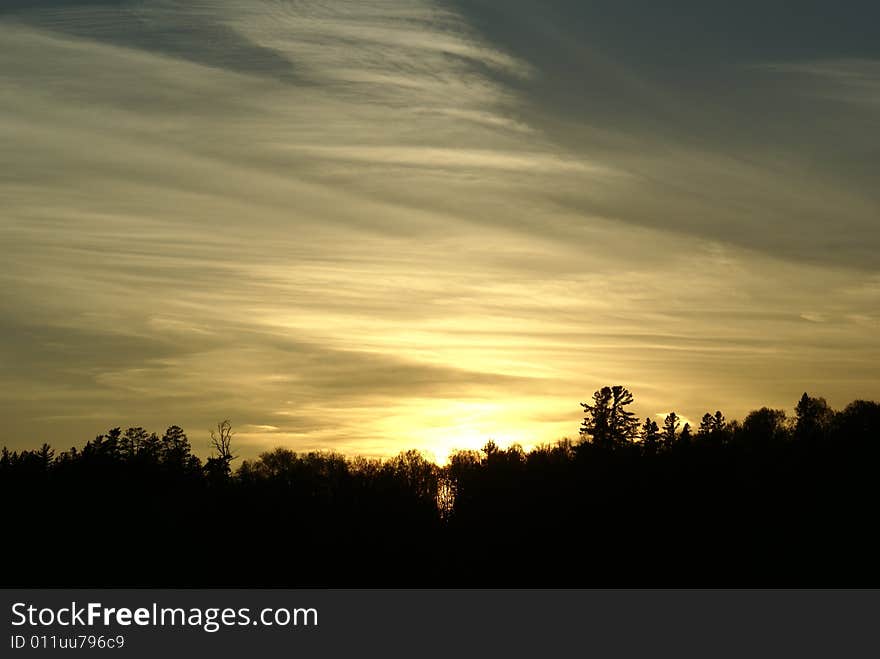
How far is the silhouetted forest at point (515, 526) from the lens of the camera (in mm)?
84312

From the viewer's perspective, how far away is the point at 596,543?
287 ft

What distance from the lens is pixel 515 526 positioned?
9156cm

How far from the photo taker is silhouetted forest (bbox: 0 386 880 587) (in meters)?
84.3

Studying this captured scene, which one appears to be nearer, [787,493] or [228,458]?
[787,493]

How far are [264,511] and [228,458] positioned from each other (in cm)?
2665
